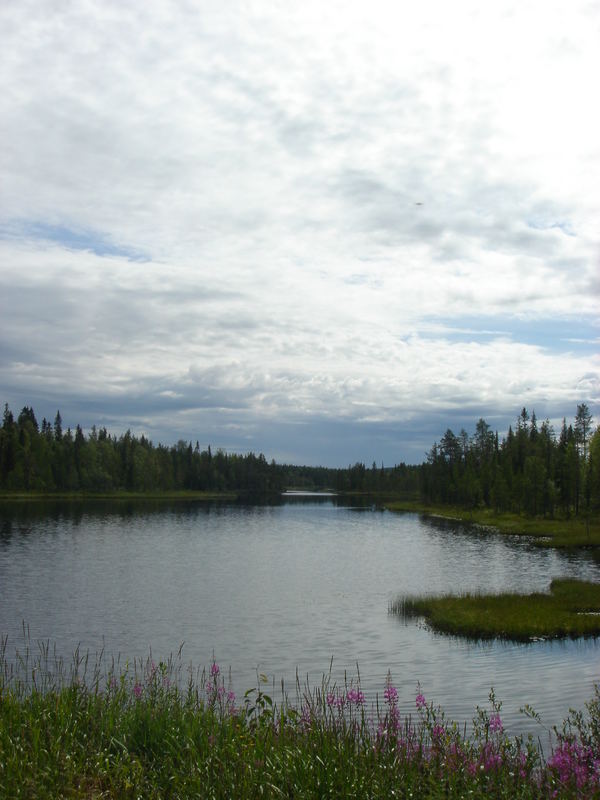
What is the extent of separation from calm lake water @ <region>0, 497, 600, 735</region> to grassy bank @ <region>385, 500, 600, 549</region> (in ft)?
22.1

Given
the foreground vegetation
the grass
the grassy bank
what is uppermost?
the foreground vegetation

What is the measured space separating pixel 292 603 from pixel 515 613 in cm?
1406

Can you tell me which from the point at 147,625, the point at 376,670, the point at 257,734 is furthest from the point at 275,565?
the point at 257,734

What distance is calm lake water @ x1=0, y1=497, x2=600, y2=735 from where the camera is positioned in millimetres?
26953

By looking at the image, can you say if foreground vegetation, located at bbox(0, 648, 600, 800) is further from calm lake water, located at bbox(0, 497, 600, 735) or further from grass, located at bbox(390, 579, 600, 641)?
grass, located at bbox(390, 579, 600, 641)

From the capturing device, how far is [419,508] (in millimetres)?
172500

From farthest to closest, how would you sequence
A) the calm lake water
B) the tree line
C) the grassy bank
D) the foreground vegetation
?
the tree line → the grassy bank → the calm lake water → the foreground vegetation

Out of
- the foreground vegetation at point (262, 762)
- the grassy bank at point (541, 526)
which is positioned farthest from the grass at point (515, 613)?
the grassy bank at point (541, 526)

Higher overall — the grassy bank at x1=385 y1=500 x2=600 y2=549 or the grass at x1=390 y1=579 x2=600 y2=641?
the grass at x1=390 y1=579 x2=600 y2=641

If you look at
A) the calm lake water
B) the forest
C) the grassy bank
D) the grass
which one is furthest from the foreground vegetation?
the forest

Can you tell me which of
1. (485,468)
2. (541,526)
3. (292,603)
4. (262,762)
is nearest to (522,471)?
(485,468)

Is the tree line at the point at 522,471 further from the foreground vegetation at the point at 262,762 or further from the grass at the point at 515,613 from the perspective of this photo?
the foreground vegetation at the point at 262,762

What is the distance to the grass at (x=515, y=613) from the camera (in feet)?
116

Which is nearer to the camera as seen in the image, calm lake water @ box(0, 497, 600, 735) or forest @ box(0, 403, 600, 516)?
calm lake water @ box(0, 497, 600, 735)
